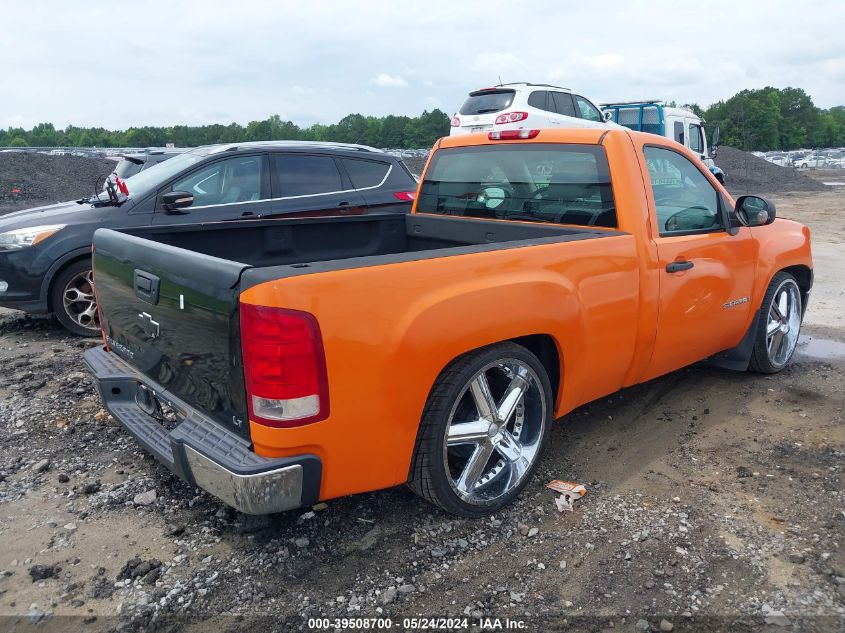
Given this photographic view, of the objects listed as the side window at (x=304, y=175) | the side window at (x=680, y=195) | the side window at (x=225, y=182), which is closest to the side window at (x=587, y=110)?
the side window at (x=304, y=175)

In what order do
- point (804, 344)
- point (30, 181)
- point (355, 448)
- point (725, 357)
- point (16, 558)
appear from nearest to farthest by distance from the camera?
point (355, 448), point (16, 558), point (725, 357), point (804, 344), point (30, 181)

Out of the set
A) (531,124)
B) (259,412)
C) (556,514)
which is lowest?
(556,514)

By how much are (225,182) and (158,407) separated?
3.82 m

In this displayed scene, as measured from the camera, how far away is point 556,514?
3229 mm

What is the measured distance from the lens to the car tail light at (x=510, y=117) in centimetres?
1385

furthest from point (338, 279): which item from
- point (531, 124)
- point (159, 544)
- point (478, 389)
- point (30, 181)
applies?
point (30, 181)

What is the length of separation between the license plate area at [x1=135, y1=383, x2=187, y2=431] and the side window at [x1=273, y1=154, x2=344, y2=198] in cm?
381

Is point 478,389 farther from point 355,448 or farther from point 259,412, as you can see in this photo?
point 259,412

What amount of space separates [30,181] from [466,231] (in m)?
20.9

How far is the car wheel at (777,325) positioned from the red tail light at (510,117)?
31.0ft

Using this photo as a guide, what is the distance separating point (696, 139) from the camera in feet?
63.6

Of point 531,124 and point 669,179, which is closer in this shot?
point 669,179

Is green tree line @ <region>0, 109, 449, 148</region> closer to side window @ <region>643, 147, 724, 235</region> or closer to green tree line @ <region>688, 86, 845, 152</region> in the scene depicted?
green tree line @ <region>688, 86, 845, 152</region>

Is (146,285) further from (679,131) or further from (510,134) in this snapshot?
(679,131)
